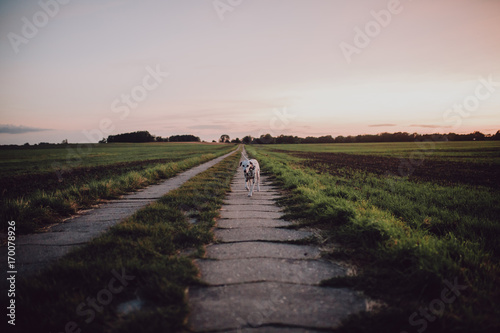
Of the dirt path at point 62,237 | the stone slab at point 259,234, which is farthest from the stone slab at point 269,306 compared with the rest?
the dirt path at point 62,237

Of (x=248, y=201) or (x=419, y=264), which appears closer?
(x=419, y=264)

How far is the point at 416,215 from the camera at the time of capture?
19.7 ft

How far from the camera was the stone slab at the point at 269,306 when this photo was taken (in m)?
2.39

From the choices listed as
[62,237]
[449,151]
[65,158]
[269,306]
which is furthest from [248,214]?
[449,151]

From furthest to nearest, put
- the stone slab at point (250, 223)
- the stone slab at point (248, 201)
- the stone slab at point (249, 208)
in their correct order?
the stone slab at point (248, 201) → the stone slab at point (249, 208) → the stone slab at point (250, 223)

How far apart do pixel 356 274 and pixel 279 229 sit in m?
2.15

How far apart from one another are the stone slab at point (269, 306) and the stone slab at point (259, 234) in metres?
1.61

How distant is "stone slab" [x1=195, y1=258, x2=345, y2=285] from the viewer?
322cm

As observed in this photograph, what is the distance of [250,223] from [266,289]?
109 inches

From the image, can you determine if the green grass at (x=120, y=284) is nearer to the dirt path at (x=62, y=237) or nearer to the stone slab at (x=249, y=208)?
the dirt path at (x=62, y=237)

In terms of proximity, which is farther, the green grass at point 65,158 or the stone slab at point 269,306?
the green grass at point 65,158

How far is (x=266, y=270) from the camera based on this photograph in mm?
3469

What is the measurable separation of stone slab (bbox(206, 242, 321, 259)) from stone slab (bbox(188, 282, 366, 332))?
0.88m

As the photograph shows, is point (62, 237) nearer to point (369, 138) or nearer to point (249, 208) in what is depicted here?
point (249, 208)
